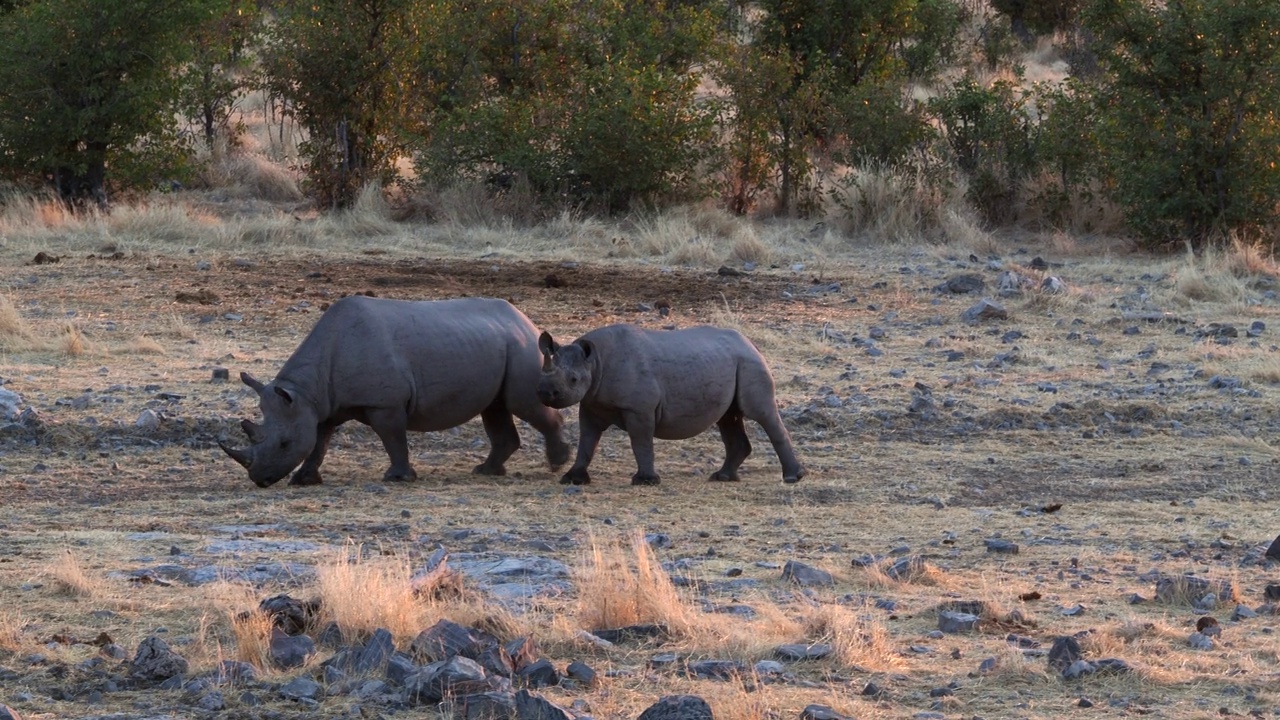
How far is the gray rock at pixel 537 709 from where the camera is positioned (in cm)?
519

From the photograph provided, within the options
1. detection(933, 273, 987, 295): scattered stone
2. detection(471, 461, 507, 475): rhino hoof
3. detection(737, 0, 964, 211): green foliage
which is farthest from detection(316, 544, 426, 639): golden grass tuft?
detection(737, 0, 964, 211): green foliage

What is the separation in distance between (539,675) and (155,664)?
130 centimetres

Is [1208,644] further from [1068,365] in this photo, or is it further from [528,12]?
[528,12]

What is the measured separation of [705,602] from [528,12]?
1867 centimetres

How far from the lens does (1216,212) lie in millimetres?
19844

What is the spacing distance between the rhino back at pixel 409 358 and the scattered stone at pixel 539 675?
15.9ft

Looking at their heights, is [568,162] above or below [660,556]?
above

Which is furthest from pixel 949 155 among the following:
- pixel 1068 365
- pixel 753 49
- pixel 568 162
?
pixel 1068 365

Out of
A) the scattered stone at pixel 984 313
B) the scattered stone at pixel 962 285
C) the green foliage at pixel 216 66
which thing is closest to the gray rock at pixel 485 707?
the scattered stone at pixel 984 313

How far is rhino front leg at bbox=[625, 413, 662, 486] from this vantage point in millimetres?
10391

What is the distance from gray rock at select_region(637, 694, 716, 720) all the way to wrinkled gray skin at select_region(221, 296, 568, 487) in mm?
5455

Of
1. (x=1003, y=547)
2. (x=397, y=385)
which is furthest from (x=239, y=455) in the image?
(x=1003, y=547)

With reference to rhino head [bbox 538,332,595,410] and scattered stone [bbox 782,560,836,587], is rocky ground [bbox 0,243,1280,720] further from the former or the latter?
rhino head [bbox 538,332,595,410]

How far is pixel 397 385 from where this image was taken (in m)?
10.5
